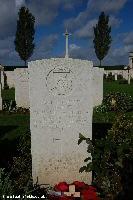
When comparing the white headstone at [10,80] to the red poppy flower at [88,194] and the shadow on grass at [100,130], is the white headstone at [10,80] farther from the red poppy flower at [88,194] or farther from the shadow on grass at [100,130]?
the red poppy flower at [88,194]

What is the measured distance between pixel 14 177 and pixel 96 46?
4650 cm

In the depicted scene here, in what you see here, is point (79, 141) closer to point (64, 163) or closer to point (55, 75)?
point (64, 163)

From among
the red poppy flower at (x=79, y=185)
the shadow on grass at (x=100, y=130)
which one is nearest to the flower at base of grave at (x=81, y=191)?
the red poppy flower at (x=79, y=185)

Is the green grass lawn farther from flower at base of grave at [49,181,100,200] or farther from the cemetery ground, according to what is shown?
flower at base of grave at [49,181,100,200]

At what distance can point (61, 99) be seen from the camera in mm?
4480

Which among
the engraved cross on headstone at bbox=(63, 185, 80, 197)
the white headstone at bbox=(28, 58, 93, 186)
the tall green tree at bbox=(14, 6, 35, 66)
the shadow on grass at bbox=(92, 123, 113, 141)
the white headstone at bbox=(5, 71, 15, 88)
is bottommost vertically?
the engraved cross on headstone at bbox=(63, 185, 80, 197)

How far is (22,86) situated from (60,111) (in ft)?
27.7

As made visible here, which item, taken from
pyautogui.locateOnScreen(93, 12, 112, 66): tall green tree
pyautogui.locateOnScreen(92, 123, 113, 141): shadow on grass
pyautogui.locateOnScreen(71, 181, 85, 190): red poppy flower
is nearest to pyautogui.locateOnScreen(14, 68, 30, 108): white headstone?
pyautogui.locateOnScreen(92, 123, 113, 141): shadow on grass

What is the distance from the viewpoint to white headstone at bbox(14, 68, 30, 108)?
495 inches

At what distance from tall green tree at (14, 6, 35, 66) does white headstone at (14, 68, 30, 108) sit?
115 feet

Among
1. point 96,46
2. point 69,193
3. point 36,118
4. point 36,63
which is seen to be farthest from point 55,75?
point 96,46

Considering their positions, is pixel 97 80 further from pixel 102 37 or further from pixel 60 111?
pixel 102 37

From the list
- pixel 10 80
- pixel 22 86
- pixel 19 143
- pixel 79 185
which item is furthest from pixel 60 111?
pixel 10 80

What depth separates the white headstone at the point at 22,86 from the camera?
495 inches
